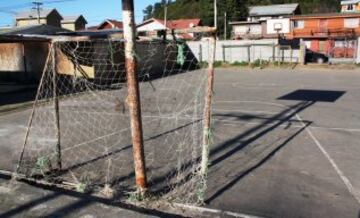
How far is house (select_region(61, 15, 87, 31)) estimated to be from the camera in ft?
223

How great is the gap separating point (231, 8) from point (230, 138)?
66508 millimetres

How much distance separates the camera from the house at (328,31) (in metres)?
43.3

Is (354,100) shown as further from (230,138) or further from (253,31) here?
(253,31)

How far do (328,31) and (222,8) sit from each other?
27.7 m

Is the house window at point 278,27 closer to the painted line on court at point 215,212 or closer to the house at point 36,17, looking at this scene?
the house at point 36,17

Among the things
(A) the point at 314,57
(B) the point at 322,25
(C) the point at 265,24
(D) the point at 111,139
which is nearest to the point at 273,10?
(C) the point at 265,24

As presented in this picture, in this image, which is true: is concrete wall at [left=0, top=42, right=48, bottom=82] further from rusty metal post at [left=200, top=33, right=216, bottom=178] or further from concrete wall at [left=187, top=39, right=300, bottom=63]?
rusty metal post at [left=200, top=33, right=216, bottom=178]

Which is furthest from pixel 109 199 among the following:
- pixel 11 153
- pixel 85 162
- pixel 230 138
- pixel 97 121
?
pixel 97 121

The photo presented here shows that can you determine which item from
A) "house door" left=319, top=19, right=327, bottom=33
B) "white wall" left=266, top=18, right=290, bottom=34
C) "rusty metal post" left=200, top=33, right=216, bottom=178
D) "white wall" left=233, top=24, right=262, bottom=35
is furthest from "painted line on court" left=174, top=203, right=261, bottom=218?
"white wall" left=233, top=24, right=262, bottom=35

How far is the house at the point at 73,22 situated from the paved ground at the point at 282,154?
56876 millimetres

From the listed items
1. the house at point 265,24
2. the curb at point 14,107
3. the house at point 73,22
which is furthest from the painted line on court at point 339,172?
the house at point 73,22

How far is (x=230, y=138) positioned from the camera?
9430 millimetres

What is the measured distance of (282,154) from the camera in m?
8.12

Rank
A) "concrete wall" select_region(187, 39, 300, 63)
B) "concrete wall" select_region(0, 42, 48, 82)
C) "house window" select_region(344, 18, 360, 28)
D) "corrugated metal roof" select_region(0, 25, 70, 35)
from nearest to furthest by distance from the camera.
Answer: "concrete wall" select_region(0, 42, 48, 82) < "corrugated metal roof" select_region(0, 25, 70, 35) < "concrete wall" select_region(187, 39, 300, 63) < "house window" select_region(344, 18, 360, 28)
